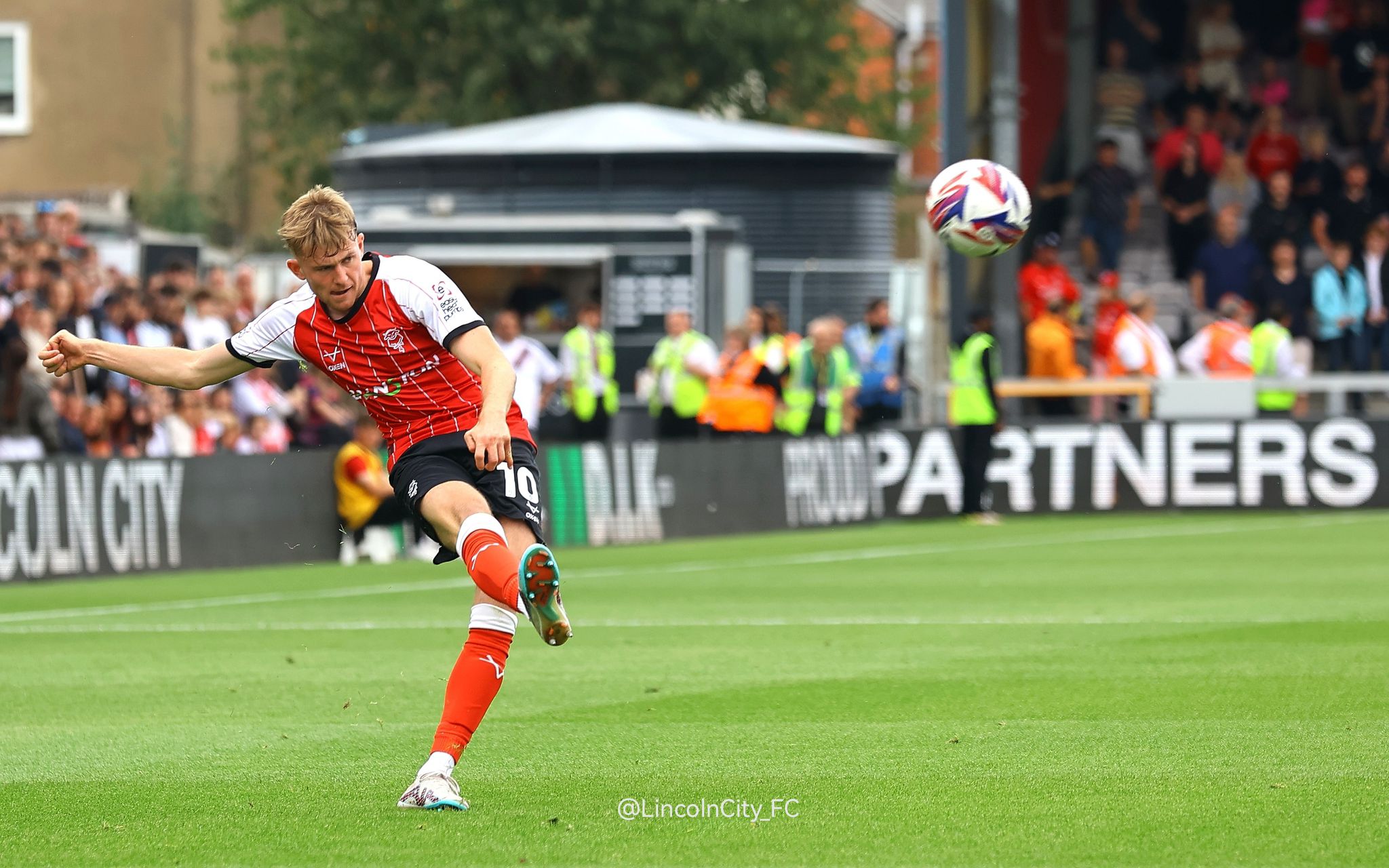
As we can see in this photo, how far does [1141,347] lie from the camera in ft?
74.3

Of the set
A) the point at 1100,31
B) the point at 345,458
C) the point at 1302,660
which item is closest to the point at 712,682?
the point at 1302,660

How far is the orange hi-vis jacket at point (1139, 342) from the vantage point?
2264cm

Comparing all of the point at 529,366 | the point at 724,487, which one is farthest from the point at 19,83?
the point at 724,487

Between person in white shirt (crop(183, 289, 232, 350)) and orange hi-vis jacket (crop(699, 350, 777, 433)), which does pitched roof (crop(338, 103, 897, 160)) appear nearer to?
orange hi-vis jacket (crop(699, 350, 777, 433))

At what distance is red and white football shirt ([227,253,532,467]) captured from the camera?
6855 millimetres

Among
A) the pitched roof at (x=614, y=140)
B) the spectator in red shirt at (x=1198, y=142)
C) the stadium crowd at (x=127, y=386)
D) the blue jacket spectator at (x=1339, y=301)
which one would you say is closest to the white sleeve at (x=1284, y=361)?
the blue jacket spectator at (x=1339, y=301)

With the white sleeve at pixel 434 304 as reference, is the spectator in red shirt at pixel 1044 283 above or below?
above

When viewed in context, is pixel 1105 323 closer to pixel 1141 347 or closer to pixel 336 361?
pixel 1141 347

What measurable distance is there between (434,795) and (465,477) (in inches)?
40.9

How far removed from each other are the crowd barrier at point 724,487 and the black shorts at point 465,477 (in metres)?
9.44

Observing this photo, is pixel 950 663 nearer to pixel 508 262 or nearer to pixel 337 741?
pixel 337 741

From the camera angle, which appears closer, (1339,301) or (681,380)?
(681,380)

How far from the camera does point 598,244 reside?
79.7 ft

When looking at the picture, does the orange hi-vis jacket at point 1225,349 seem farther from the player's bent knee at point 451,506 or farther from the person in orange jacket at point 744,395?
the player's bent knee at point 451,506
